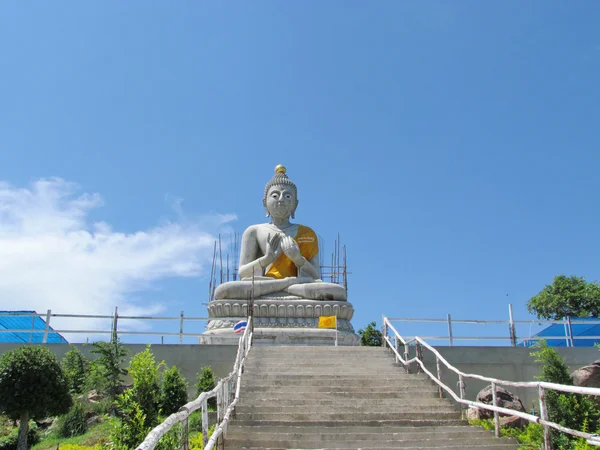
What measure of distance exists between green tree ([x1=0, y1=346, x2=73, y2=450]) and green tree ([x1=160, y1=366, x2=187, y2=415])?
5.26ft

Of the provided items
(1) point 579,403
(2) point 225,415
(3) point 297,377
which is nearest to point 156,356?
(3) point 297,377

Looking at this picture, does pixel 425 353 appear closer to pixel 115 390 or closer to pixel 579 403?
pixel 579 403

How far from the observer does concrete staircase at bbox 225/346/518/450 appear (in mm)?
7605

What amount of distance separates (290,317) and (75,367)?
5961 mm

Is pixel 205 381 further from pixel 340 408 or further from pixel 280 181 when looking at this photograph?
pixel 280 181

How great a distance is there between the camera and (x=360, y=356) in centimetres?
1195

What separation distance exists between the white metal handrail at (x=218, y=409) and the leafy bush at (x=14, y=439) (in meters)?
3.71

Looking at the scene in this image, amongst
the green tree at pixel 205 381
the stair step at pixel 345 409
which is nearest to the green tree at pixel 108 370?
the green tree at pixel 205 381

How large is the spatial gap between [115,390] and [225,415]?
4.41m

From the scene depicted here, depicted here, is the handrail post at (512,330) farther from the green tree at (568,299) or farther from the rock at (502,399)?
the green tree at (568,299)

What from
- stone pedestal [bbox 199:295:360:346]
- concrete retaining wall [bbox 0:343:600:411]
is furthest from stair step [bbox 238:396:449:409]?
stone pedestal [bbox 199:295:360:346]

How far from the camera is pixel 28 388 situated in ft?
30.9

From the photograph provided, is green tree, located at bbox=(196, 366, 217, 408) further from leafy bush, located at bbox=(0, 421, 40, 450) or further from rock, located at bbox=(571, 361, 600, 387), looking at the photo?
rock, located at bbox=(571, 361, 600, 387)

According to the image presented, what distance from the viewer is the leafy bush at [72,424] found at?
1036cm
